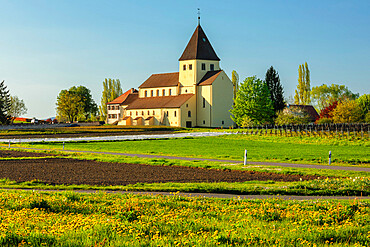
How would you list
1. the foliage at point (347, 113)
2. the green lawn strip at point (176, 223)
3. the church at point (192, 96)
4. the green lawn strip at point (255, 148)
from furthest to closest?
1. the church at point (192, 96)
2. the foliage at point (347, 113)
3. the green lawn strip at point (255, 148)
4. the green lawn strip at point (176, 223)

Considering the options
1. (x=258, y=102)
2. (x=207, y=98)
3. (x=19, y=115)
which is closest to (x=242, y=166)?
(x=258, y=102)

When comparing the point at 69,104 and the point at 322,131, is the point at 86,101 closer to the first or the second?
the point at 69,104

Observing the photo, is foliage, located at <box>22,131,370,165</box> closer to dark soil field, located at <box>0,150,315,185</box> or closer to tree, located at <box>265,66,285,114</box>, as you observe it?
dark soil field, located at <box>0,150,315,185</box>

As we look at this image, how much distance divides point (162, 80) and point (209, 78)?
17368 mm

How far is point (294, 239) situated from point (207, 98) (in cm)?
9652

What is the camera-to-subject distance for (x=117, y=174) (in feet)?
73.4

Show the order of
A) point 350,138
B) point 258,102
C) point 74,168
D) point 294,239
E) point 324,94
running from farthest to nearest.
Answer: point 324,94, point 258,102, point 350,138, point 74,168, point 294,239

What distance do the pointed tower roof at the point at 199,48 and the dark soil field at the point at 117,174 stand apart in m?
83.3

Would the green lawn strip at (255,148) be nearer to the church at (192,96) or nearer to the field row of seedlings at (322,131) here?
the field row of seedlings at (322,131)

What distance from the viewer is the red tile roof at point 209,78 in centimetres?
10456

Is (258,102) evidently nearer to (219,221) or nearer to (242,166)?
(242,166)

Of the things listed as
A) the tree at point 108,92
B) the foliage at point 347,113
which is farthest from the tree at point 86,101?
the foliage at point 347,113

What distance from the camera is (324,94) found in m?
138

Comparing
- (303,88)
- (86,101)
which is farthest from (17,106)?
(303,88)
